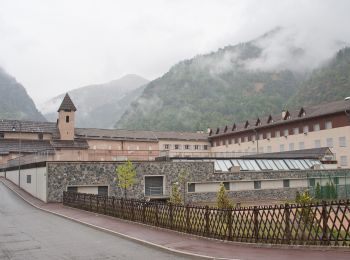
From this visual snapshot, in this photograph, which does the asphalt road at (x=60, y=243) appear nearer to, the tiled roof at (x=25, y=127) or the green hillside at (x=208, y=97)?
the tiled roof at (x=25, y=127)

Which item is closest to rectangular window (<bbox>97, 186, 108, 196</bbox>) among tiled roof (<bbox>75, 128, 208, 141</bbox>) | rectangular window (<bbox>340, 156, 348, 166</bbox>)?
rectangular window (<bbox>340, 156, 348, 166</bbox>)

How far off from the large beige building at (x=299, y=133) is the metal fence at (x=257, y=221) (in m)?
42.5

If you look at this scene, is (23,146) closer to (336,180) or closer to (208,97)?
(336,180)

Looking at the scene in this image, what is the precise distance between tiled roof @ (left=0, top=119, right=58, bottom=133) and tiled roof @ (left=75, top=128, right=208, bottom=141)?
19.5ft

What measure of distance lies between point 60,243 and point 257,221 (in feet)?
26.6

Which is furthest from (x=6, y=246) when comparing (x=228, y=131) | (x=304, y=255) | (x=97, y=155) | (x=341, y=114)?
(x=228, y=131)

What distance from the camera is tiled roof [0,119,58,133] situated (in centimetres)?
7994

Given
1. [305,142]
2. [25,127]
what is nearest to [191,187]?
[305,142]

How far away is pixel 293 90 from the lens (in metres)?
165

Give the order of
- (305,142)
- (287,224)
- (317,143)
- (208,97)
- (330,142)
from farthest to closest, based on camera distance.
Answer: (208,97), (305,142), (317,143), (330,142), (287,224)

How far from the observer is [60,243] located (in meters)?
16.0

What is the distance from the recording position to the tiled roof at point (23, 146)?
237 feet

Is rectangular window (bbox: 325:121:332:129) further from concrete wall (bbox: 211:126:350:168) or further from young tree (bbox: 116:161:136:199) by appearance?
young tree (bbox: 116:161:136:199)

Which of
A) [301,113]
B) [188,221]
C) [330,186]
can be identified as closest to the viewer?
[188,221]
